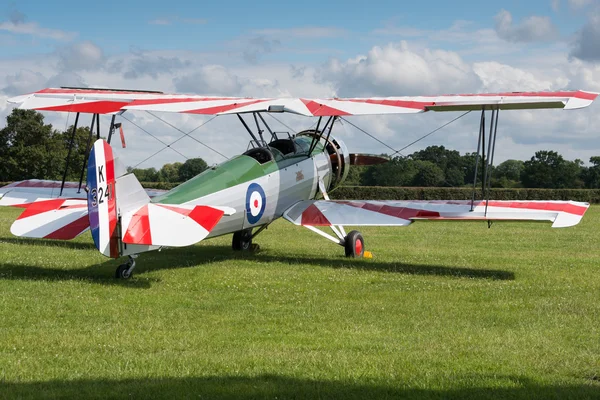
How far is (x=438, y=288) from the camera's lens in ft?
30.0

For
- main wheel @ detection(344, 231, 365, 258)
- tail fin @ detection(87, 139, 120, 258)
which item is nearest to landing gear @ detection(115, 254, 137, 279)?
tail fin @ detection(87, 139, 120, 258)

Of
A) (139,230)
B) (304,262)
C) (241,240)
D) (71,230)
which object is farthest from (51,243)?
(139,230)

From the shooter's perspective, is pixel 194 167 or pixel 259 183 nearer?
pixel 259 183

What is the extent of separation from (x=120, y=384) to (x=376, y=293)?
4375 mm

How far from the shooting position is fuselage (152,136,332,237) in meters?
10.4

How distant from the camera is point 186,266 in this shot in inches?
432

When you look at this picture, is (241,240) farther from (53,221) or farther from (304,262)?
(53,221)

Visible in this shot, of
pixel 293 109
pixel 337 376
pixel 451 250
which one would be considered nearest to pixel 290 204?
pixel 293 109

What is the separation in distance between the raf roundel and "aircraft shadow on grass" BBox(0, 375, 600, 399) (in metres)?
6.35

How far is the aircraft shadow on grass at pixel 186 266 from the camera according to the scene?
9.49 m

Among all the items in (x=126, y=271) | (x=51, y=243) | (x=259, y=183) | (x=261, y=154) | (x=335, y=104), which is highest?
(x=335, y=104)

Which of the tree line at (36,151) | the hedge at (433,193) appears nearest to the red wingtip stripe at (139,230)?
the hedge at (433,193)

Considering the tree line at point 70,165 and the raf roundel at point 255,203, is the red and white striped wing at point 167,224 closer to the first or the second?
the raf roundel at point 255,203

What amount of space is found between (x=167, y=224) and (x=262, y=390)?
13.8 feet
